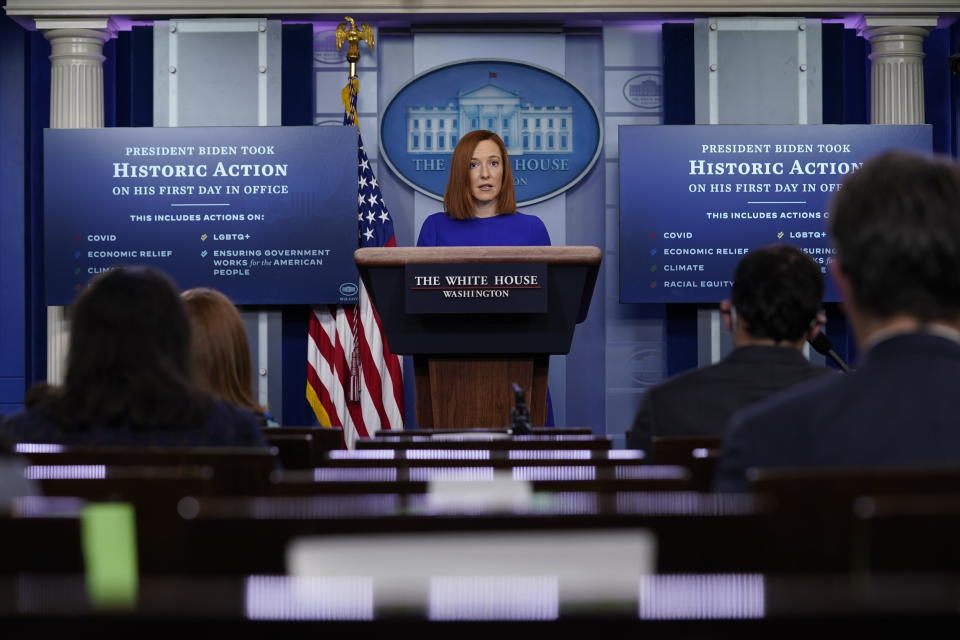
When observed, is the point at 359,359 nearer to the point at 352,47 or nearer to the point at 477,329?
the point at 352,47

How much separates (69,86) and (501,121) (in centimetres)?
272

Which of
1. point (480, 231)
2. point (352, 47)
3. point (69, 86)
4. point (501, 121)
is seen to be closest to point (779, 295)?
point (480, 231)

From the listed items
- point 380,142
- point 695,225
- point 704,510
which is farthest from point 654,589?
point 380,142

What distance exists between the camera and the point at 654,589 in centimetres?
68

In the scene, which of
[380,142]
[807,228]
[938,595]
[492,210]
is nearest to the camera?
[938,595]

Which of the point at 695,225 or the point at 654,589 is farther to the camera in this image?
the point at 695,225

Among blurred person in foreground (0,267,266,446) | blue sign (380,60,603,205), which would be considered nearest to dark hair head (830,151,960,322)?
blurred person in foreground (0,267,266,446)

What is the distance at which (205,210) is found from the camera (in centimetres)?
682

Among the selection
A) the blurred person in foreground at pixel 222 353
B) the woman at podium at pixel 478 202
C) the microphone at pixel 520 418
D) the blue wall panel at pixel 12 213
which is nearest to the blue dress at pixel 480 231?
the woman at podium at pixel 478 202

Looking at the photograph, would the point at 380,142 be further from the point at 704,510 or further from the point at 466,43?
the point at 704,510

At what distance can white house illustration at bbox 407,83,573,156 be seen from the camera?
23.8ft

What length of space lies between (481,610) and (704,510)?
0.32 m

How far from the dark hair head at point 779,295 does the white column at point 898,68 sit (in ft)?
15.7

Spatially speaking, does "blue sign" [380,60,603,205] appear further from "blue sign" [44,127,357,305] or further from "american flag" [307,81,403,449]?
"blue sign" [44,127,357,305]
